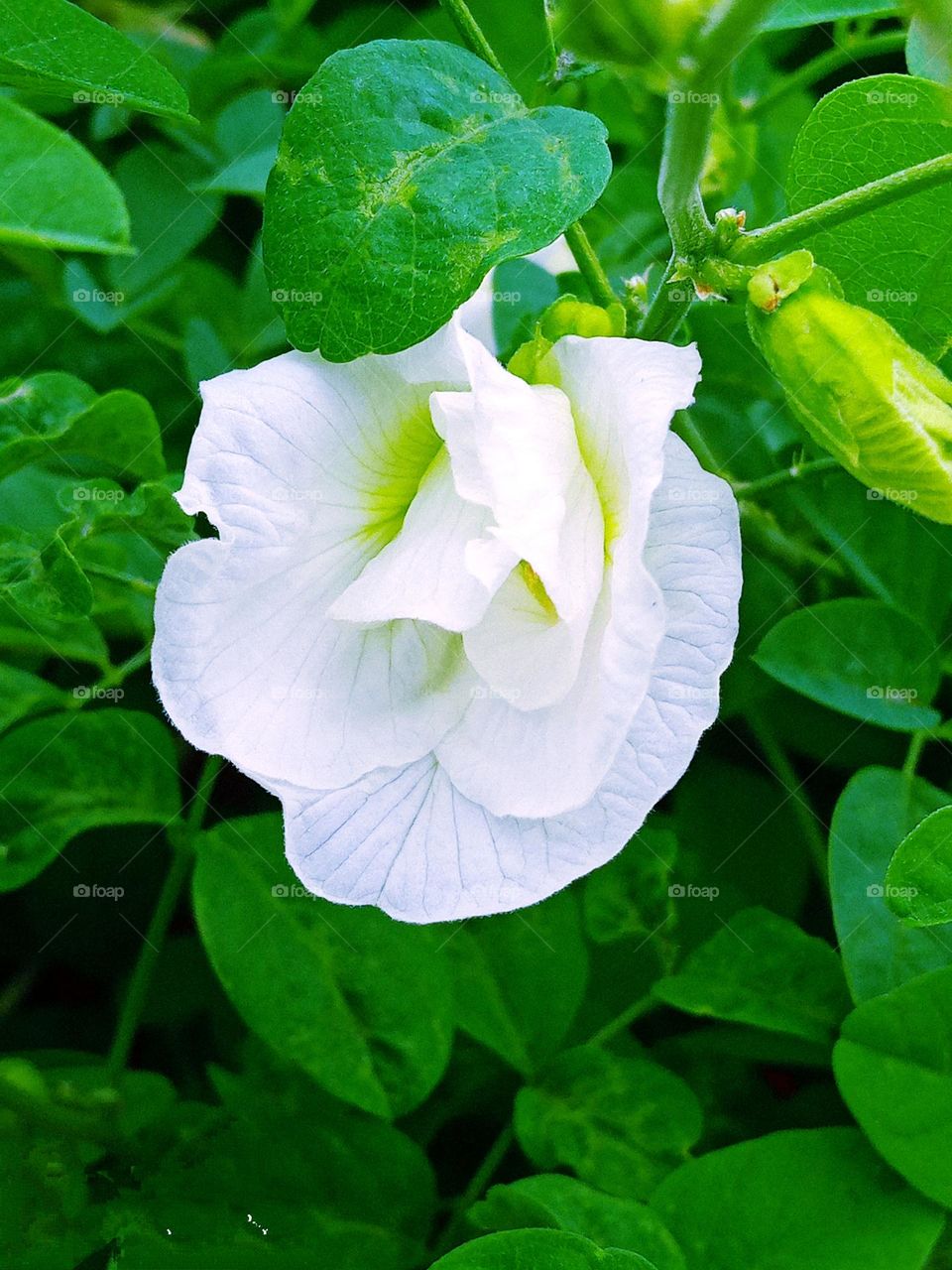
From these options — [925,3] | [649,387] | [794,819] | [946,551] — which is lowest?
[794,819]

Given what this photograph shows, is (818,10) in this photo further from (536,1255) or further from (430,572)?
(536,1255)

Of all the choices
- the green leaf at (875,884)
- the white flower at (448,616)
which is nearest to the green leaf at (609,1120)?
the green leaf at (875,884)

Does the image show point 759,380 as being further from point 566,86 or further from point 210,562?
point 210,562

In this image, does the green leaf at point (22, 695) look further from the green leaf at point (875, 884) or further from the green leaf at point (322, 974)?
the green leaf at point (875, 884)

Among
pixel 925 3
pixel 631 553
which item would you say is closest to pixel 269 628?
pixel 631 553

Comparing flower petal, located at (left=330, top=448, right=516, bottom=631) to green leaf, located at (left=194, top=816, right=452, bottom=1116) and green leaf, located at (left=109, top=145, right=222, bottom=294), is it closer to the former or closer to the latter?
green leaf, located at (left=194, top=816, right=452, bottom=1116)

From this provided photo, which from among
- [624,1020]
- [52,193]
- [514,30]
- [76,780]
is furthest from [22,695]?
[514,30]

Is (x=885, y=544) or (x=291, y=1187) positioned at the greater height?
(x=885, y=544)
